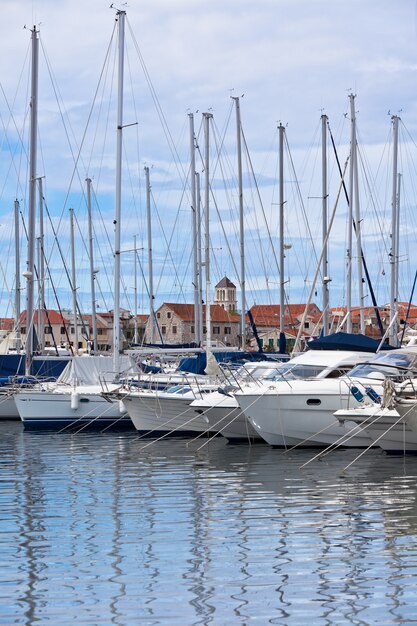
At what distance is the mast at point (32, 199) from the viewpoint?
38125 mm

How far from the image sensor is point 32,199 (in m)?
38.9

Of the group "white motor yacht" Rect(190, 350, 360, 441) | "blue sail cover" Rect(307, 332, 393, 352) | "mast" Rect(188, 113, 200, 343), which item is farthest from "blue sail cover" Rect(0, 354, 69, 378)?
"blue sail cover" Rect(307, 332, 393, 352)

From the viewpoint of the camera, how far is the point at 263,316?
152 metres

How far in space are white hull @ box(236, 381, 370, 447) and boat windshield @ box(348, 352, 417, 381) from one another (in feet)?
4.22

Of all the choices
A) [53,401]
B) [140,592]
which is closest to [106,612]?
[140,592]

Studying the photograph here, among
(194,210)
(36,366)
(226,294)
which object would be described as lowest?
(36,366)

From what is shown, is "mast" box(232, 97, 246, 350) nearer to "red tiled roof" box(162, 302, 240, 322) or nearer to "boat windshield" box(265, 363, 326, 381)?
"boat windshield" box(265, 363, 326, 381)

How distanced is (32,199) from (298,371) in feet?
48.3

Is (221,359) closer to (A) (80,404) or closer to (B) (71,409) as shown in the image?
Result: (A) (80,404)

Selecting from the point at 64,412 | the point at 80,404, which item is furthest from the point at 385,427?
the point at 64,412

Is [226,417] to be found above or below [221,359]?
below

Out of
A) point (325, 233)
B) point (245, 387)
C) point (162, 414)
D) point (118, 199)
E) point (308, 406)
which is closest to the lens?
point (308, 406)

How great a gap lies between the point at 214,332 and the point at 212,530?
142612 mm

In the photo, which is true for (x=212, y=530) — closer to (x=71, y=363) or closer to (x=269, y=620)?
(x=269, y=620)
